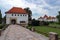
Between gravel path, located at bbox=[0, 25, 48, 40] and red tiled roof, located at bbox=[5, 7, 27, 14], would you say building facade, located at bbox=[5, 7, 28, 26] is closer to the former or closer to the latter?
red tiled roof, located at bbox=[5, 7, 27, 14]

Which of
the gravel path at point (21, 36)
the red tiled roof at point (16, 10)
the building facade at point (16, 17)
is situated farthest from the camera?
the red tiled roof at point (16, 10)

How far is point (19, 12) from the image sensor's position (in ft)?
269

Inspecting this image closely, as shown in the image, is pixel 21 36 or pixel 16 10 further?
pixel 16 10

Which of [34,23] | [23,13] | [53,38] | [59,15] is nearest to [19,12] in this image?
[23,13]

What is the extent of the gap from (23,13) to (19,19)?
3530 millimetres

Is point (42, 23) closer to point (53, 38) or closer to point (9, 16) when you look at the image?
point (9, 16)

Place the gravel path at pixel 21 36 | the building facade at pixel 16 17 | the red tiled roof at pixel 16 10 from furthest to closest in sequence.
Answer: the red tiled roof at pixel 16 10 < the building facade at pixel 16 17 < the gravel path at pixel 21 36

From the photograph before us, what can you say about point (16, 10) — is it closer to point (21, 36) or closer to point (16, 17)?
point (16, 17)

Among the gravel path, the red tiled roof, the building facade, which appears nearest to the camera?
the gravel path

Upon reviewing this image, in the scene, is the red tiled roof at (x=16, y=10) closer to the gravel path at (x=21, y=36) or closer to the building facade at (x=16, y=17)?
the building facade at (x=16, y=17)

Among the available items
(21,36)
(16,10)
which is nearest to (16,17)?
(16,10)

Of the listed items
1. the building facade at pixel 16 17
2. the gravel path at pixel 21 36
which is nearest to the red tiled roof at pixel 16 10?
the building facade at pixel 16 17

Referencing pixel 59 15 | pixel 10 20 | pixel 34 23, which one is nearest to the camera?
pixel 34 23

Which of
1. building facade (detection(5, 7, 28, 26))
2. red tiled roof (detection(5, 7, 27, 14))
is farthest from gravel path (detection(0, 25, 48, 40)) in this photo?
red tiled roof (detection(5, 7, 27, 14))
